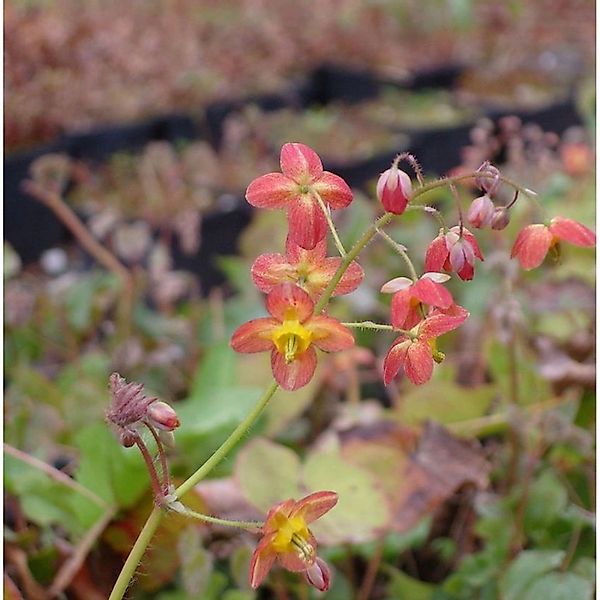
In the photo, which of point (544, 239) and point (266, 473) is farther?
point (266, 473)

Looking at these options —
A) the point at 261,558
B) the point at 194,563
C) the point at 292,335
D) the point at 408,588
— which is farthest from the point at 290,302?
the point at 408,588

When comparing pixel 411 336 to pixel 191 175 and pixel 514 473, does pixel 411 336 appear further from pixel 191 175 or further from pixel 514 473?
pixel 191 175

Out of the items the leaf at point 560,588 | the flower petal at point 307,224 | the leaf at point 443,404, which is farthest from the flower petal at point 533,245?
the leaf at point 443,404

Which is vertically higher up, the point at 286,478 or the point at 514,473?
the point at 286,478

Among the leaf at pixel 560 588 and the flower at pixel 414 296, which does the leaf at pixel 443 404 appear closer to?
the leaf at pixel 560 588

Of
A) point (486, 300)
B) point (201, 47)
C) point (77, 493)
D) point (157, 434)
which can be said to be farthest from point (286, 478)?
point (201, 47)

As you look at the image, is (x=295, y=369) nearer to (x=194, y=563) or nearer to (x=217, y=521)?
(x=217, y=521)
